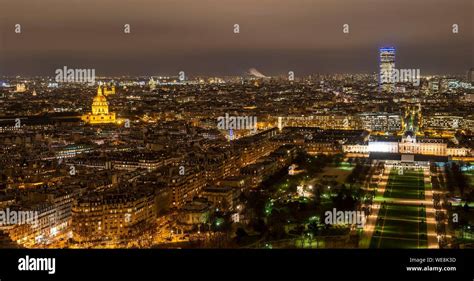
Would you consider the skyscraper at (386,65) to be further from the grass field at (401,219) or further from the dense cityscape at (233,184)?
the grass field at (401,219)

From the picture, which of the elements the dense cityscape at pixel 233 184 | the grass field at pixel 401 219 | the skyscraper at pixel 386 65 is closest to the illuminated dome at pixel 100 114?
the dense cityscape at pixel 233 184

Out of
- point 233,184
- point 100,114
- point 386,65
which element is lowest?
point 233,184

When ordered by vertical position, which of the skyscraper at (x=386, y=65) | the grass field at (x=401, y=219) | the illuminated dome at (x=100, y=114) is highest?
the skyscraper at (x=386, y=65)

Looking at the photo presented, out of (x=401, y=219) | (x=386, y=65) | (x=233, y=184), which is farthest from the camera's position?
(x=386, y=65)

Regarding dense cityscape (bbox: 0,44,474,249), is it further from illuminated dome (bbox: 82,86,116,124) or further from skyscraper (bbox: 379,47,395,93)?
skyscraper (bbox: 379,47,395,93)

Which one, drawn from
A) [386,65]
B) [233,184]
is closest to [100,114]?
[233,184]

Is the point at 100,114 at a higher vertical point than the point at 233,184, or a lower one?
higher

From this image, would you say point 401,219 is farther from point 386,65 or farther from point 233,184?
point 386,65

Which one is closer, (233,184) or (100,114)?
(233,184)
